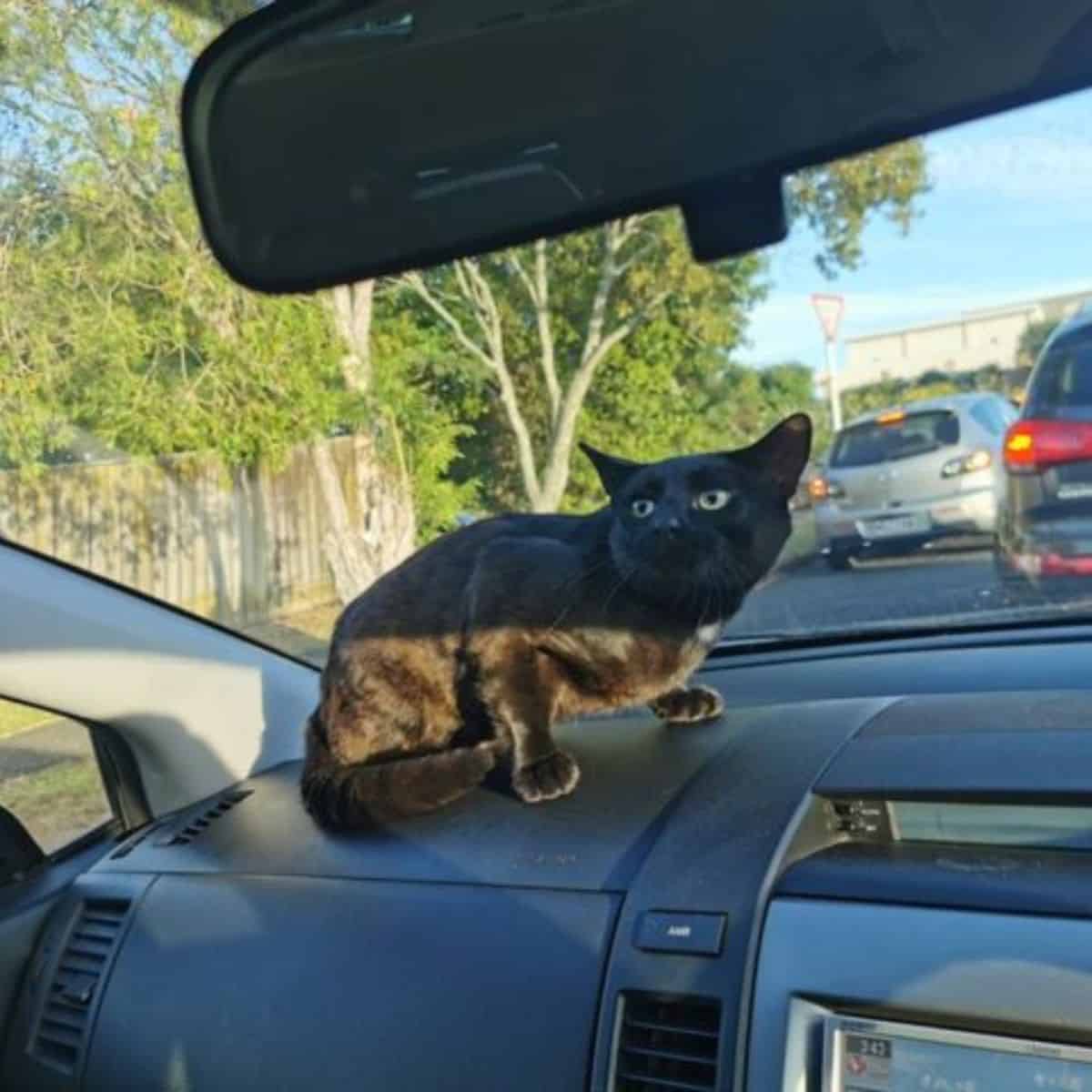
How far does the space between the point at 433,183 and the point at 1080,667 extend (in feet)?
5.73

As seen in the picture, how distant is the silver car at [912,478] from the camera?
396 cm

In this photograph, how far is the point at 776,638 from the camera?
3.98 meters

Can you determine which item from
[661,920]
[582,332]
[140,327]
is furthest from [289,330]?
[661,920]

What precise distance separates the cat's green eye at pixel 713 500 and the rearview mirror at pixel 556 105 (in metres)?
1.16

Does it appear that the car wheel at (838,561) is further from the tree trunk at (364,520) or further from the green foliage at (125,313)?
the tree trunk at (364,520)

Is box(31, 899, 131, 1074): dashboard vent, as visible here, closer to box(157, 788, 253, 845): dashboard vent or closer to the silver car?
box(157, 788, 253, 845): dashboard vent

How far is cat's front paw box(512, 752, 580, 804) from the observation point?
3.12 metres

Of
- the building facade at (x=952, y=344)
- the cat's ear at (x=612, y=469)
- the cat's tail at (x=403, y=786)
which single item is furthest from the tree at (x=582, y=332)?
the cat's tail at (x=403, y=786)

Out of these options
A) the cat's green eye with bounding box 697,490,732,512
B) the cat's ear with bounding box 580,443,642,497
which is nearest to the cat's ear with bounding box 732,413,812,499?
the cat's green eye with bounding box 697,490,732,512

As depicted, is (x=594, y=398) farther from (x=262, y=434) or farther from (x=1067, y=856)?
(x=1067, y=856)

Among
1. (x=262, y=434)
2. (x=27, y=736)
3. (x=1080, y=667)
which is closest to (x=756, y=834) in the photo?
(x=1080, y=667)

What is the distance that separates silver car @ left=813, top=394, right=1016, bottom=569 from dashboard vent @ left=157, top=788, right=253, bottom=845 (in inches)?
58.8

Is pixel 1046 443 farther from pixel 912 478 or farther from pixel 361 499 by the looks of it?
pixel 361 499

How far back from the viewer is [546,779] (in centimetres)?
315
